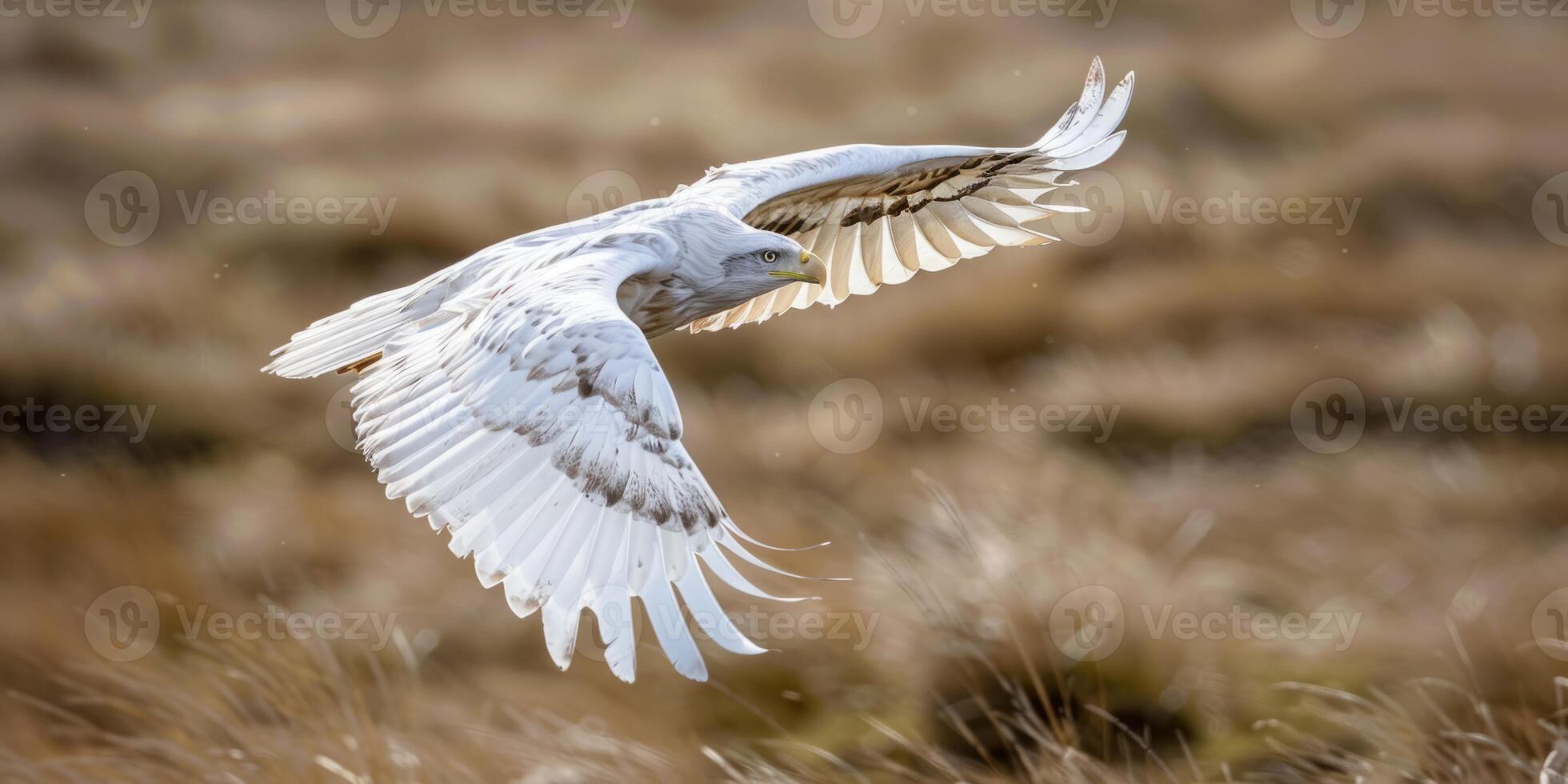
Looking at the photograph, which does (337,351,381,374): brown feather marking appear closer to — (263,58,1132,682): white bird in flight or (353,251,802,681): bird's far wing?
(263,58,1132,682): white bird in flight

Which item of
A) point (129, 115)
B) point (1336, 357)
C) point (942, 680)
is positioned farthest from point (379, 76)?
point (942, 680)

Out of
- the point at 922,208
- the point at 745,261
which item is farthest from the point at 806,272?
the point at 922,208

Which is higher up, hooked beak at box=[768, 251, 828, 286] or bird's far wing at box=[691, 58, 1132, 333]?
bird's far wing at box=[691, 58, 1132, 333]

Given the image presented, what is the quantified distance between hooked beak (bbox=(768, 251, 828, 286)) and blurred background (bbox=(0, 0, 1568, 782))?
4.32 feet

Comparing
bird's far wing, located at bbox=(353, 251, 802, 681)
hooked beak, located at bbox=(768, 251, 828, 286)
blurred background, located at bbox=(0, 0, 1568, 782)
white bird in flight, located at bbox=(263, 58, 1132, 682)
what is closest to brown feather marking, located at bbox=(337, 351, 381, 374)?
white bird in flight, located at bbox=(263, 58, 1132, 682)

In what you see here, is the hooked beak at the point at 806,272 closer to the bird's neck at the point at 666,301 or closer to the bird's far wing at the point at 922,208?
the bird's neck at the point at 666,301

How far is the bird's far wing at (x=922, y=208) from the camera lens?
525 cm

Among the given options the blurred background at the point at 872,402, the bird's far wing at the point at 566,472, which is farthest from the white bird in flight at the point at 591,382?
the blurred background at the point at 872,402

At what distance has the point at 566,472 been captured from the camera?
11.2ft

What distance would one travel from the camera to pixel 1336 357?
12.3 meters

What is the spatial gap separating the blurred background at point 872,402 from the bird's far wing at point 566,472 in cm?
108

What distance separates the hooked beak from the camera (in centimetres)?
452

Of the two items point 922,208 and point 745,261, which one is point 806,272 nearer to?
point 745,261

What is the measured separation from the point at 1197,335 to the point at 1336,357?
1.41 metres
